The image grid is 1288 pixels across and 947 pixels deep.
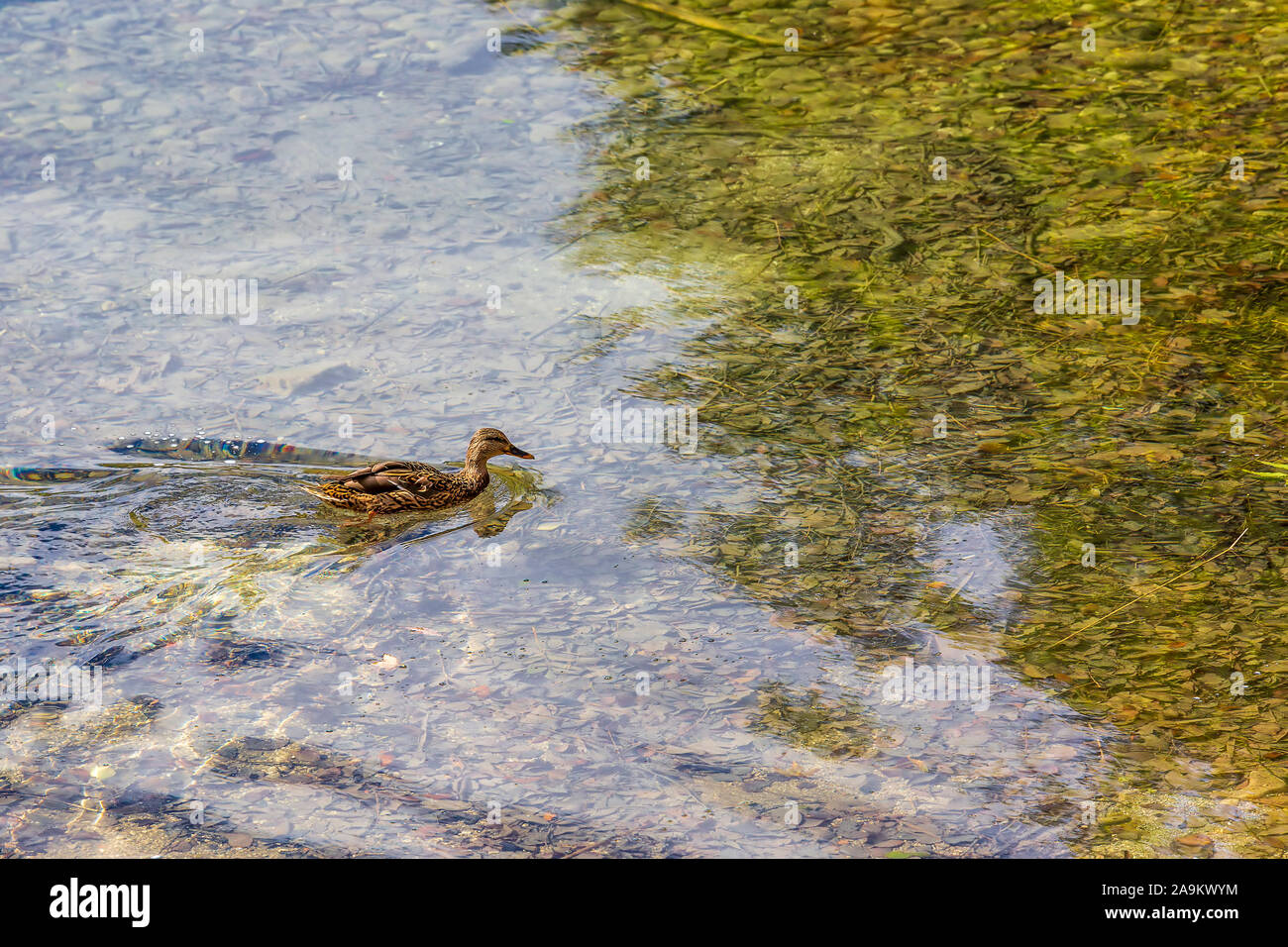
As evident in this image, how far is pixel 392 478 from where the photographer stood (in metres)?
7.40

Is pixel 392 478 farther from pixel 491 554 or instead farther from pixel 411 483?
pixel 491 554

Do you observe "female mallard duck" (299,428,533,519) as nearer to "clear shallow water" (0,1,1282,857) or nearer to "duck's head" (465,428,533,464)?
"duck's head" (465,428,533,464)

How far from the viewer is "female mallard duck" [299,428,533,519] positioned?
7.39 meters

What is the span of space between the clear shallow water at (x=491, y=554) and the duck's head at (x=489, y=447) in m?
0.24

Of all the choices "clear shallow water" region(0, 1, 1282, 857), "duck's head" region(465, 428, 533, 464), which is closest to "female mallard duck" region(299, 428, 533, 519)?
"duck's head" region(465, 428, 533, 464)

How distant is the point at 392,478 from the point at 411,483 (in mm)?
125

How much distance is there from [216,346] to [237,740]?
3820 millimetres

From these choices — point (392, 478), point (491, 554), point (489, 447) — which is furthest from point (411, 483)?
→ point (491, 554)

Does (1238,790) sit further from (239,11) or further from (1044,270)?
(239,11)

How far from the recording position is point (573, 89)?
12.1 metres

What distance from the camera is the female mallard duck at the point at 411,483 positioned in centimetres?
739

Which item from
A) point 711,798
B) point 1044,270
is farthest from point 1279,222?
point 711,798

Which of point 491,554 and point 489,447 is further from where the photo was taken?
point 489,447

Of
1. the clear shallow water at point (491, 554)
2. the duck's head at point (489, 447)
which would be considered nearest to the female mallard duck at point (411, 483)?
the duck's head at point (489, 447)
